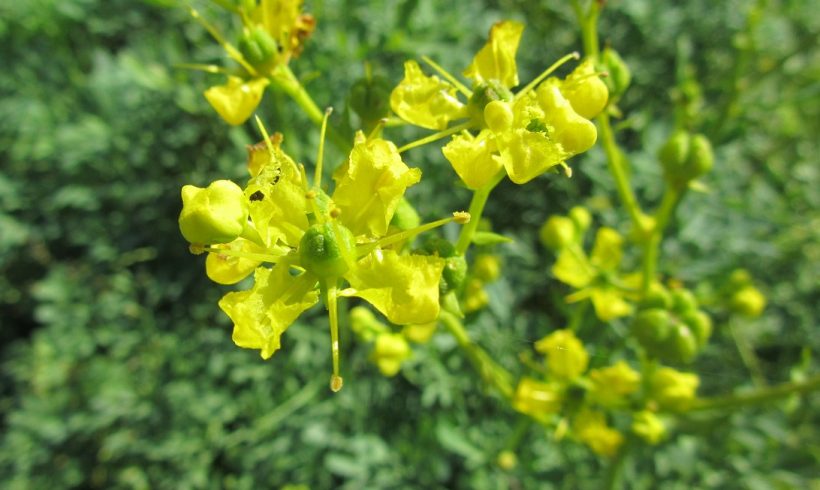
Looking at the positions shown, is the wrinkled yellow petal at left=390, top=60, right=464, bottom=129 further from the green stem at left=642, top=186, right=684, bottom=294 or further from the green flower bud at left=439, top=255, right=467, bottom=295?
the green stem at left=642, top=186, right=684, bottom=294

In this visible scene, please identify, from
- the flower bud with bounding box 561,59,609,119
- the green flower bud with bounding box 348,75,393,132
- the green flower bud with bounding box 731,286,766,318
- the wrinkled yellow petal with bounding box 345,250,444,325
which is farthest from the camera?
the green flower bud with bounding box 731,286,766,318

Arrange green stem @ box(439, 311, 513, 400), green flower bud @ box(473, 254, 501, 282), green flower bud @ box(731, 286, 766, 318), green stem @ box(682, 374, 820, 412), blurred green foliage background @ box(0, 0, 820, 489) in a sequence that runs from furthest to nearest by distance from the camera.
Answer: blurred green foliage background @ box(0, 0, 820, 489) < green flower bud @ box(731, 286, 766, 318) < green flower bud @ box(473, 254, 501, 282) < green stem @ box(682, 374, 820, 412) < green stem @ box(439, 311, 513, 400)

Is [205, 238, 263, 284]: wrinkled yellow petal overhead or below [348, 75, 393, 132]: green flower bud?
below

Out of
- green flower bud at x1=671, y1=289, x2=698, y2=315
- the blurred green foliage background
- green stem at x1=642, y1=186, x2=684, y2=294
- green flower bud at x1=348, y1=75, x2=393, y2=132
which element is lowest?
the blurred green foliage background

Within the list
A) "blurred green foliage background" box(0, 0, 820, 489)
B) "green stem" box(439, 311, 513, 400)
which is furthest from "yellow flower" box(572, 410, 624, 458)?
"blurred green foliage background" box(0, 0, 820, 489)

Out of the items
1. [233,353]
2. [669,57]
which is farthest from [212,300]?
[669,57]

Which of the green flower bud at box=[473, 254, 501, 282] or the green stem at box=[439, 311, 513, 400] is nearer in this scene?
the green stem at box=[439, 311, 513, 400]

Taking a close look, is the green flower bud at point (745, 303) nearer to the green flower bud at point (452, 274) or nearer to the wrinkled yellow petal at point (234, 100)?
the green flower bud at point (452, 274)
